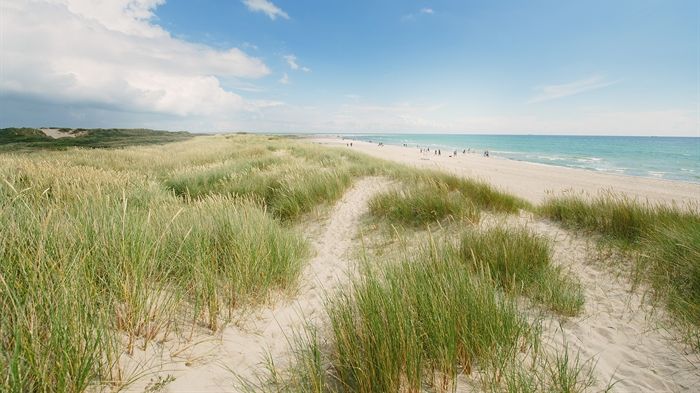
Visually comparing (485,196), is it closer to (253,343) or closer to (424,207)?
(424,207)

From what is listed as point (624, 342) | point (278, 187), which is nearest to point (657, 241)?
point (624, 342)

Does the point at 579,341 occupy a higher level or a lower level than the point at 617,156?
lower

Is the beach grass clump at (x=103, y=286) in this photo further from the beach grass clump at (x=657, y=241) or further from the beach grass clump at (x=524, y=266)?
the beach grass clump at (x=657, y=241)

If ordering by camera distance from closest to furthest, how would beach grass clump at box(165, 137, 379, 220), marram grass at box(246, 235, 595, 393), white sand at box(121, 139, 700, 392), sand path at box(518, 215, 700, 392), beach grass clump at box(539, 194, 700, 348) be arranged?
1. marram grass at box(246, 235, 595, 393)
2. white sand at box(121, 139, 700, 392)
3. sand path at box(518, 215, 700, 392)
4. beach grass clump at box(539, 194, 700, 348)
5. beach grass clump at box(165, 137, 379, 220)

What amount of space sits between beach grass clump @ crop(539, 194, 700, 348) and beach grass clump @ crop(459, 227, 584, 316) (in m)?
0.90

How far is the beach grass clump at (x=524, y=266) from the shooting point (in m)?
3.29

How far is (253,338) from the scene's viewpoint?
2613mm

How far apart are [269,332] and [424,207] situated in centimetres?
454

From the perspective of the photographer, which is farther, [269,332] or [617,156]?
[617,156]

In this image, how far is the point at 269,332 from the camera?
2.77m

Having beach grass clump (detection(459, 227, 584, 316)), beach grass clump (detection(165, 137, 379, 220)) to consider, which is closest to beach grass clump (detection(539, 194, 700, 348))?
beach grass clump (detection(459, 227, 584, 316))

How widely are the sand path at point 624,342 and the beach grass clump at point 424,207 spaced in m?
2.28

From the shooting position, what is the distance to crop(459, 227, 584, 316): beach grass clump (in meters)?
3.29

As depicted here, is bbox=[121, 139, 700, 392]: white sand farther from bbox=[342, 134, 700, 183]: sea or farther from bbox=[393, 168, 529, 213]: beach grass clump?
bbox=[342, 134, 700, 183]: sea
